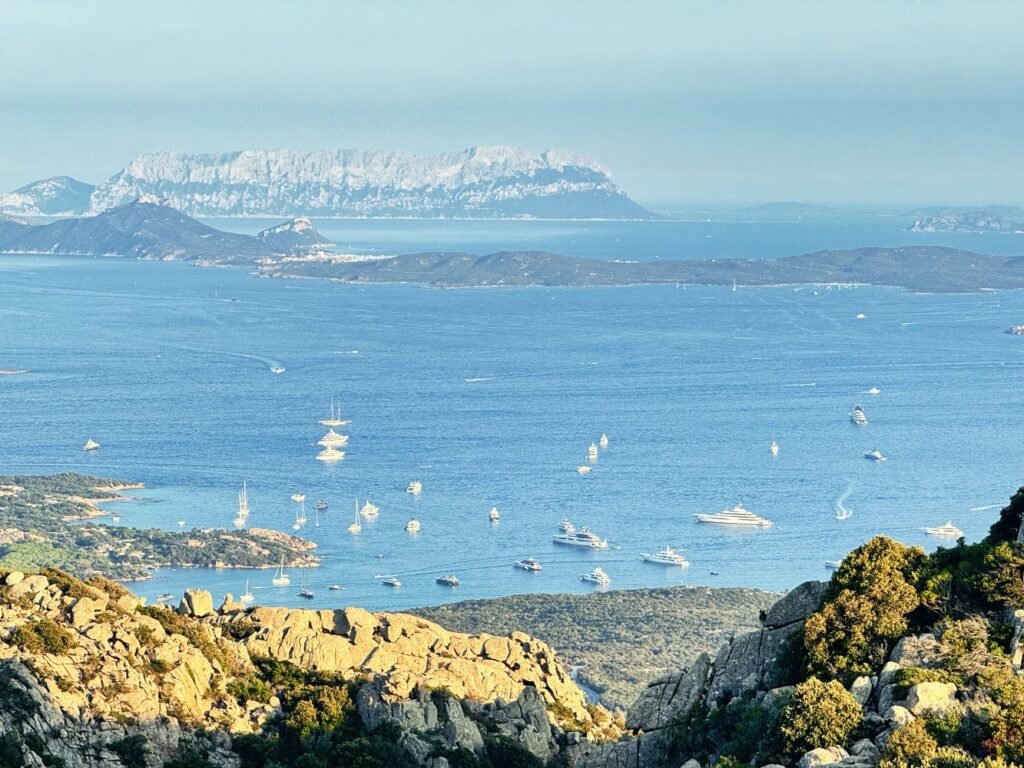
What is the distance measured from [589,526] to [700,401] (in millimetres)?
35452

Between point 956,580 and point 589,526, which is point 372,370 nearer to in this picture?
point 589,526

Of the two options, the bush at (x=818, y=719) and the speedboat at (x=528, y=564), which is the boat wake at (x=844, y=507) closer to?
the speedboat at (x=528, y=564)

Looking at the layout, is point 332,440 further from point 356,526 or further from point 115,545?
point 115,545

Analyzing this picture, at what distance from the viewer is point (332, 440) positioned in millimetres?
91250

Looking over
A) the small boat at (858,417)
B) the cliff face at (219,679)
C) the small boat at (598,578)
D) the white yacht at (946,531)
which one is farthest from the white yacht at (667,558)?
the cliff face at (219,679)

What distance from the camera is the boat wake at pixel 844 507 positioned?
241ft

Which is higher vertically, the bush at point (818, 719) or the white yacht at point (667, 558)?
the bush at point (818, 719)

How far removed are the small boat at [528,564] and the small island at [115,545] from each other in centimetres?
767

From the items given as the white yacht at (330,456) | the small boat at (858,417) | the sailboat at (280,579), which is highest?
the small boat at (858,417)

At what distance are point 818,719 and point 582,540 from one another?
51.6 meters

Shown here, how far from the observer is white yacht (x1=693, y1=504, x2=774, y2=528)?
72000 millimetres

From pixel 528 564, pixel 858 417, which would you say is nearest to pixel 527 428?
pixel 858 417

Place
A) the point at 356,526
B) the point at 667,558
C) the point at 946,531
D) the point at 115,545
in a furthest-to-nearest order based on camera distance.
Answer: the point at 356,526 → the point at 946,531 → the point at 115,545 → the point at 667,558

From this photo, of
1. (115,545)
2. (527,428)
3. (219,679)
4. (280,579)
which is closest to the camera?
(219,679)
